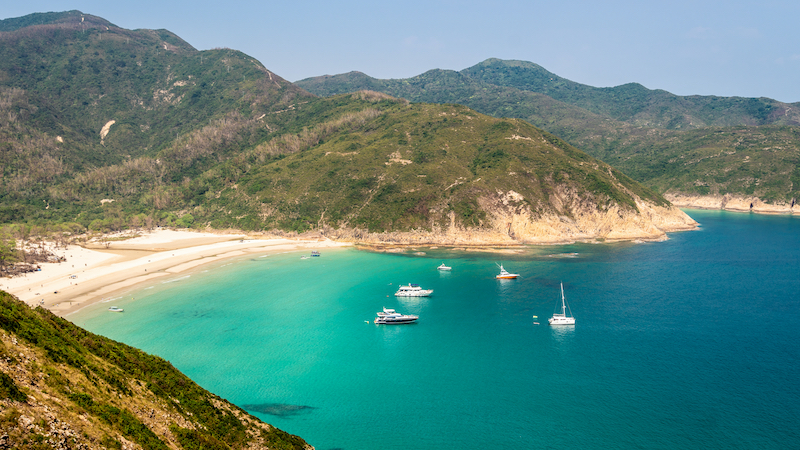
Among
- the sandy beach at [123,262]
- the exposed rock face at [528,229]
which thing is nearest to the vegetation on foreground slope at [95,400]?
the sandy beach at [123,262]

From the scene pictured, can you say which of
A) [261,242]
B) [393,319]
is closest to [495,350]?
[393,319]

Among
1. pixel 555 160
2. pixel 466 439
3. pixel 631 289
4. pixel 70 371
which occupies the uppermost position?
pixel 555 160

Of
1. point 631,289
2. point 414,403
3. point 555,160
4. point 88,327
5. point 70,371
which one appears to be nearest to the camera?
point 70,371

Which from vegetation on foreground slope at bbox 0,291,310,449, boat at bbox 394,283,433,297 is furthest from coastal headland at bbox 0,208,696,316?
vegetation on foreground slope at bbox 0,291,310,449

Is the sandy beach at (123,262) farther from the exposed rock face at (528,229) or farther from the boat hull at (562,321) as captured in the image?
the boat hull at (562,321)

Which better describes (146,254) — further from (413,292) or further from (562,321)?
(562,321)

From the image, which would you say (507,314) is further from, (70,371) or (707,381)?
(70,371)

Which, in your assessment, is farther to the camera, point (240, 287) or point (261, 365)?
point (240, 287)

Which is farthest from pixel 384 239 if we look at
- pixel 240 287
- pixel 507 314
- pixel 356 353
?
pixel 356 353
